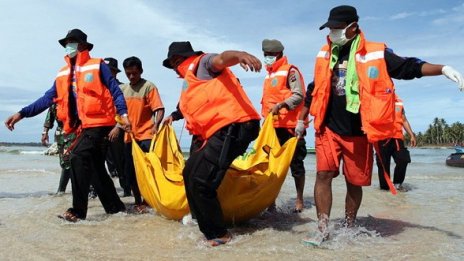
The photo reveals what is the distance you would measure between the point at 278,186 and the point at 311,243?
1033 mm

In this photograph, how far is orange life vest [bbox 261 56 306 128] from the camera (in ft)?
17.2

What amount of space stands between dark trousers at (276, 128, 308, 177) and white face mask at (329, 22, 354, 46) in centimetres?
169

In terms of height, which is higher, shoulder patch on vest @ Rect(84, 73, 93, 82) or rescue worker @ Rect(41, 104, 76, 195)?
shoulder patch on vest @ Rect(84, 73, 93, 82)

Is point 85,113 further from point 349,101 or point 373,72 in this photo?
point 373,72

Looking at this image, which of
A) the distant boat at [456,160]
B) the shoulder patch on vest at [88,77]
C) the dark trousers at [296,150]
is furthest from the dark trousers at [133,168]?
the distant boat at [456,160]

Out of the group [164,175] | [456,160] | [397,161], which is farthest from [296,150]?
[456,160]

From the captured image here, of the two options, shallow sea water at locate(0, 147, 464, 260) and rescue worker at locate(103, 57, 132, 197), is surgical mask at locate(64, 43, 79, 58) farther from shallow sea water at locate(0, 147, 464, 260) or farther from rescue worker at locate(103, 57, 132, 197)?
shallow sea water at locate(0, 147, 464, 260)

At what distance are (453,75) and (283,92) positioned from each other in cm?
237

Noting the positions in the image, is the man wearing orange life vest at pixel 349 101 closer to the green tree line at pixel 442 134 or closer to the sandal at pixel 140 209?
the sandal at pixel 140 209

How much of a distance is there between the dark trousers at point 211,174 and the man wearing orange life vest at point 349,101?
69cm

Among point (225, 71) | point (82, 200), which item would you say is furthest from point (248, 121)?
point (82, 200)

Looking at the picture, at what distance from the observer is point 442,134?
11275 centimetres

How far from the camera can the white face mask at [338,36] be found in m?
3.71

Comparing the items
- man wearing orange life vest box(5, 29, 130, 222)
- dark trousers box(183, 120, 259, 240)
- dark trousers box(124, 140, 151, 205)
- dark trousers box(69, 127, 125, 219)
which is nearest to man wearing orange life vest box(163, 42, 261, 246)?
dark trousers box(183, 120, 259, 240)
